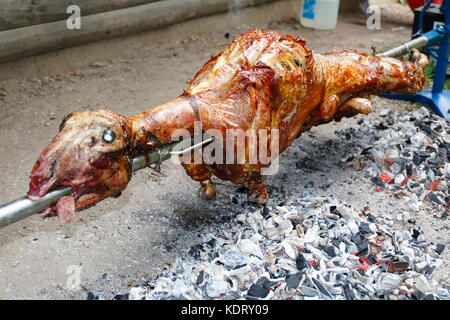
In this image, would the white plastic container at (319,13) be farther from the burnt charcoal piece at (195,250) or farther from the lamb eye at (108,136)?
the lamb eye at (108,136)

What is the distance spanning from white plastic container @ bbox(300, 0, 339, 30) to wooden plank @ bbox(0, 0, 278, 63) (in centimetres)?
148

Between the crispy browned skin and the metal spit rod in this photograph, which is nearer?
the metal spit rod

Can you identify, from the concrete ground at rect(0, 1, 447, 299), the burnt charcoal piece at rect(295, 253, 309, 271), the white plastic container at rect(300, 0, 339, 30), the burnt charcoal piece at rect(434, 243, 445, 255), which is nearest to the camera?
the burnt charcoal piece at rect(295, 253, 309, 271)

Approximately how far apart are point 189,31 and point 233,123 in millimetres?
5015

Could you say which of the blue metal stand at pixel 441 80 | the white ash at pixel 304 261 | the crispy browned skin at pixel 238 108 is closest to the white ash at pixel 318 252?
the white ash at pixel 304 261

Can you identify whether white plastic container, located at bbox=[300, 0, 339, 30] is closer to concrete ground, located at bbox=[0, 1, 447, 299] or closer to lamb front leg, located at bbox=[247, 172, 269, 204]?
concrete ground, located at bbox=[0, 1, 447, 299]

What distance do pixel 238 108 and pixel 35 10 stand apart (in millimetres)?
3463

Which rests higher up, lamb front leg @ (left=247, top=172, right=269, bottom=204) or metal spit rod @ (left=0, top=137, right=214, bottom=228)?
metal spit rod @ (left=0, top=137, right=214, bottom=228)

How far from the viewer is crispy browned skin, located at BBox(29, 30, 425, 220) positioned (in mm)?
2271

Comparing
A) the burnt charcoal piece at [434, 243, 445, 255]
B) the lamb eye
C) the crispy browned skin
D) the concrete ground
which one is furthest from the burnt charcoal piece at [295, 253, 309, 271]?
the lamb eye

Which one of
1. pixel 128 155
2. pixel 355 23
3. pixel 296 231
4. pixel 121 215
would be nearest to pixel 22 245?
pixel 121 215

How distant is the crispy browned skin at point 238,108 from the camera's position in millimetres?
2271

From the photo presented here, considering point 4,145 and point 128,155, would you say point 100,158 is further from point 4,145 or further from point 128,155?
point 4,145

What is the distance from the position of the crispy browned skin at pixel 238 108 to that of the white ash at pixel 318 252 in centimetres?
31
